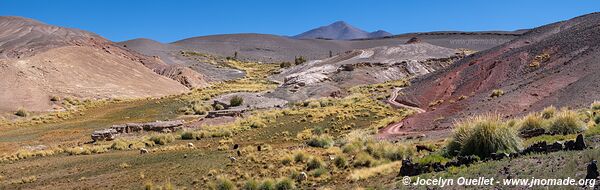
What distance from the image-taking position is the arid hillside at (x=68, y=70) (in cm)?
5222

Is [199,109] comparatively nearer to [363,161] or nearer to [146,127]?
[146,127]

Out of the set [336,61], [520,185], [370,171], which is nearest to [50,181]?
[370,171]

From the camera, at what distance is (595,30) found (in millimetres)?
34625

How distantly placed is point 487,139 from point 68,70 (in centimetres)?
5901

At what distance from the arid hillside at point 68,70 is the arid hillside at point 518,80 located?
115ft

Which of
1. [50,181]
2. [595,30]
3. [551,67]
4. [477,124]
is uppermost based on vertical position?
[595,30]

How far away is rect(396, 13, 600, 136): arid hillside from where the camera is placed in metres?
25.2

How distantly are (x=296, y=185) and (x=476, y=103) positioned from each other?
17083mm

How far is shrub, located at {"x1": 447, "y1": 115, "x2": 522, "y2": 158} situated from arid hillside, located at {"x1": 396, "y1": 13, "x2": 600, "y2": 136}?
10166 mm

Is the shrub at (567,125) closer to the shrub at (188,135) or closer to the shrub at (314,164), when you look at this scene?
the shrub at (314,164)

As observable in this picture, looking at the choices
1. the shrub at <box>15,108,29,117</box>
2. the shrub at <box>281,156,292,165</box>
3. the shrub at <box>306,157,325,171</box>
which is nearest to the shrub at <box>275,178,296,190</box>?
the shrub at <box>306,157,325,171</box>

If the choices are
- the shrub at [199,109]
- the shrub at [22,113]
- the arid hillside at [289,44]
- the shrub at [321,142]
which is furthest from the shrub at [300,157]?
the arid hillside at [289,44]

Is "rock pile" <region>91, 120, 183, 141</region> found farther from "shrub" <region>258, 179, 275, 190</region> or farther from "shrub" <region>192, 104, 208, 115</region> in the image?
"shrub" <region>258, 179, 275, 190</region>

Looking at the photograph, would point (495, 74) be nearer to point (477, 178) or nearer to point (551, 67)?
point (551, 67)
